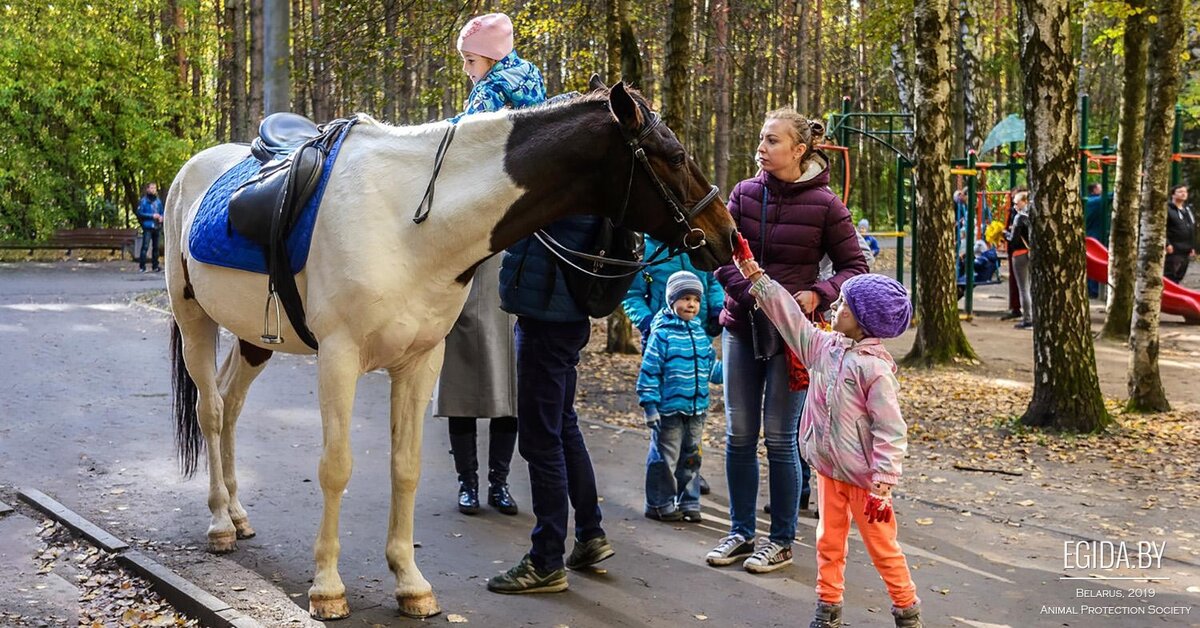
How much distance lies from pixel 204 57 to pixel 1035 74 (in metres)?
32.4

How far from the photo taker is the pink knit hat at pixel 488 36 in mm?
5234

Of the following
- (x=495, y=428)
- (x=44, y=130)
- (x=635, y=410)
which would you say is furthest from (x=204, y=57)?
(x=495, y=428)

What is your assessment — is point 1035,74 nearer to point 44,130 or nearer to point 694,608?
point 694,608

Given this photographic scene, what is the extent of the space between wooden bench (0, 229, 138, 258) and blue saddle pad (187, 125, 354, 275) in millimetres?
25942

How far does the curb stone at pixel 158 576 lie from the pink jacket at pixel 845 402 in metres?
2.30

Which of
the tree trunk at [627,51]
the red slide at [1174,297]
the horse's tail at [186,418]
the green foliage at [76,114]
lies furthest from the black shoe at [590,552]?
the green foliage at [76,114]

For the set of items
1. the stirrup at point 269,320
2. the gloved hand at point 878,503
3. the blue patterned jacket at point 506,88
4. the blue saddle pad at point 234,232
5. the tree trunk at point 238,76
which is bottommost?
the gloved hand at point 878,503

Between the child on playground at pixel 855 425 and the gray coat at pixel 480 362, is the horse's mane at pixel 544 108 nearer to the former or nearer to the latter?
the child on playground at pixel 855 425

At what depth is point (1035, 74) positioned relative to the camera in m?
9.20

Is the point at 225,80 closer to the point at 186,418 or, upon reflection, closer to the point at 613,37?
the point at 613,37

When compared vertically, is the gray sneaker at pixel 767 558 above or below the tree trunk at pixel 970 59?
below

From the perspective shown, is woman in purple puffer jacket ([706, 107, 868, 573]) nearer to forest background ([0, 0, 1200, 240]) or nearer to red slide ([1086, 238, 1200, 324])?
red slide ([1086, 238, 1200, 324])

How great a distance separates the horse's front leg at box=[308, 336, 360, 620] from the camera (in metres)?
4.68

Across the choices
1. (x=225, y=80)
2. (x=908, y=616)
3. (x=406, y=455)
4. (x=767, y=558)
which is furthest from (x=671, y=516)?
(x=225, y=80)
